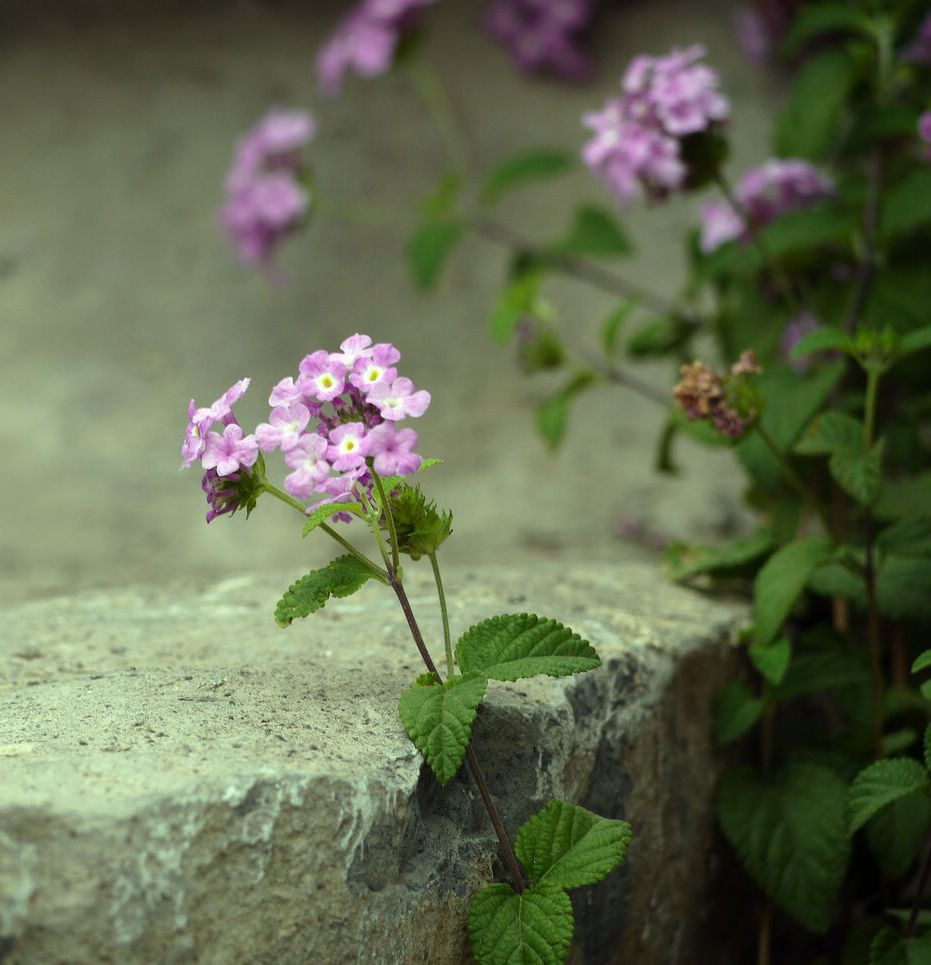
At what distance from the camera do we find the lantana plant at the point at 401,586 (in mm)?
1105

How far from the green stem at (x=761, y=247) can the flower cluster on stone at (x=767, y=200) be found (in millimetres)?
57

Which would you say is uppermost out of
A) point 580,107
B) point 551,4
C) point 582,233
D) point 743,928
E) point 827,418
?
point 551,4

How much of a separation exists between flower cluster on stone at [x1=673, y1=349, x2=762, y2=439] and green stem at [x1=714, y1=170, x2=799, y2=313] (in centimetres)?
50

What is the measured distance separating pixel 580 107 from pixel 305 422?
222cm

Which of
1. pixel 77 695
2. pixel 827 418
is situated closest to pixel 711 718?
pixel 827 418

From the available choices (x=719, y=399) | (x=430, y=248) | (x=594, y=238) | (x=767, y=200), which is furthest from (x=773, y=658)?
(x=430, y=248)

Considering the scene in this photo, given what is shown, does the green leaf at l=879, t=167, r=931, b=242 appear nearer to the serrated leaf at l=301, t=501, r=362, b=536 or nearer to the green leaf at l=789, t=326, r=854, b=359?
the green leaf at l=789, t=326, r=854, b=359

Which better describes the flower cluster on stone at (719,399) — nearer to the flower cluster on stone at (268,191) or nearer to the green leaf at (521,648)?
the green leaf at (521,648)

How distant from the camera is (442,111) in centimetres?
311

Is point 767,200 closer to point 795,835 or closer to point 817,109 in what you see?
point 817,109

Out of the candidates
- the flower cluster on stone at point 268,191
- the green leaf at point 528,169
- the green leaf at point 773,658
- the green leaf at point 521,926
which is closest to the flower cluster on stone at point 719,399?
the green leaf at point 773,658

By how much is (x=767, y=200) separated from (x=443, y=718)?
4.73 ft

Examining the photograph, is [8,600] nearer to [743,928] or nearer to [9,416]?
[9,416]

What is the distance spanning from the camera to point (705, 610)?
173 centimetres
